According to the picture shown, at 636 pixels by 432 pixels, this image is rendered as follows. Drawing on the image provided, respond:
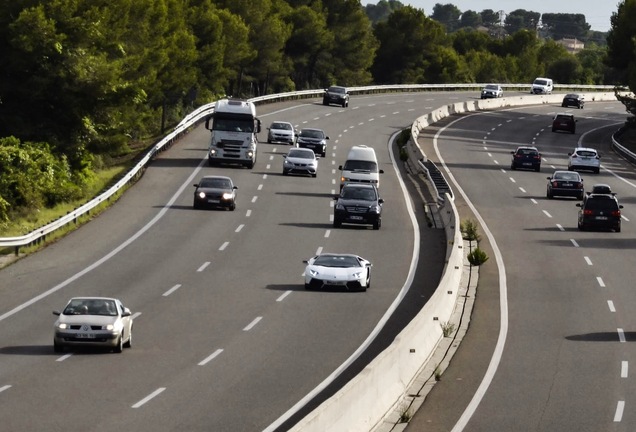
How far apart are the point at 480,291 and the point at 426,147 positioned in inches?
1978

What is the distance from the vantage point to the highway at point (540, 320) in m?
24.8

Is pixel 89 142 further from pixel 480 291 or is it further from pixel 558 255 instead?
pixel 480 291

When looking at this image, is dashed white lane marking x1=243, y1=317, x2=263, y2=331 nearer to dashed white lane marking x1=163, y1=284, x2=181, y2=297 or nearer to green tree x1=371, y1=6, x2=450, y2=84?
dashed white lane marking x1=163, y1=284, x2=181, y2=297

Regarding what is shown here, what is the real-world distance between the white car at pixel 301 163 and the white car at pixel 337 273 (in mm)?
31144

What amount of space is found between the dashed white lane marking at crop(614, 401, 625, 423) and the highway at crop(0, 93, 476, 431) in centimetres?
543

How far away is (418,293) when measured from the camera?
39.6 meters

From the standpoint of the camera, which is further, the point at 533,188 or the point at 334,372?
the point at 533,188

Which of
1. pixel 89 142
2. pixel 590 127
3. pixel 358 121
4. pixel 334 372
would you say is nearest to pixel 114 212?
pixel 89 142

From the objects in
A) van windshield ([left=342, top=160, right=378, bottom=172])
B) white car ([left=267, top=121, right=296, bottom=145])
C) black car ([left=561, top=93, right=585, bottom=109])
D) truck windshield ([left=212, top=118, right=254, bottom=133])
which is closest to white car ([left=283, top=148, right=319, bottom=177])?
truck windshield ([left=212, top=118, right=254, bottom=133])

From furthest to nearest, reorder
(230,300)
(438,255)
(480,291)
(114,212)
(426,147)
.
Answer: (426,147), (114,212), (438,255), (480,291), (230,300)

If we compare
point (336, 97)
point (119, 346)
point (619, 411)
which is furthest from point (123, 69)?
point (619, 411)

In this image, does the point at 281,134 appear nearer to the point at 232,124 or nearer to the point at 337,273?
the point at 232,124

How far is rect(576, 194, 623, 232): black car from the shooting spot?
5697cm

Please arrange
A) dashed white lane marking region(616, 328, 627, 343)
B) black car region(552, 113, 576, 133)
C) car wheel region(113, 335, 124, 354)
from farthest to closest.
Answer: black car region(552, 113, 576, 133) < dashed white lane marking region(616, 328, 627, 343) < car wheel region(113, 335, 124, 354)
